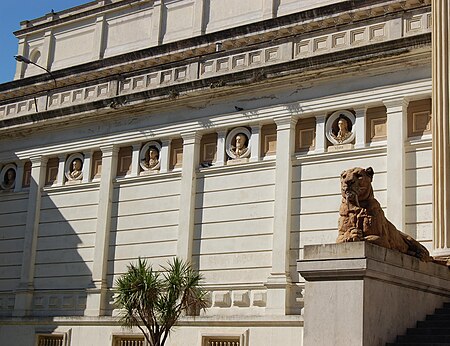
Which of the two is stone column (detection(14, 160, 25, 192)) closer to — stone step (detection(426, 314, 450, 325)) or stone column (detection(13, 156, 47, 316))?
stone column (detection(13, 156, 47, 316))

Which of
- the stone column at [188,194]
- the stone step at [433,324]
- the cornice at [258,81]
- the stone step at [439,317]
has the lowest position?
the stone step at [433,324]

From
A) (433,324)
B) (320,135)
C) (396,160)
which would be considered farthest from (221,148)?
(433,324)

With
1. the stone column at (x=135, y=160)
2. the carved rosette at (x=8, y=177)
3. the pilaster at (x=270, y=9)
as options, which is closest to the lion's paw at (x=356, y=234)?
the stone column at (x=135, y=160)

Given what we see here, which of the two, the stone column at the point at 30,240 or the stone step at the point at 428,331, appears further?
the stone column at the point at 30,240

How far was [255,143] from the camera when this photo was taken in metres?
23.0

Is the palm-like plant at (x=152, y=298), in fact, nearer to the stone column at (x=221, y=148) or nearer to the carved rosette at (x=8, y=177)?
the stone column at (x=221, y=148)

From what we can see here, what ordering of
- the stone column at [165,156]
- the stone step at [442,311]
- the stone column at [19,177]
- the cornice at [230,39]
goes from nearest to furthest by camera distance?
the stone step at [442,311]
the cornice at [230,39]
the stone column at [165,156]
the stone column at [19,177]

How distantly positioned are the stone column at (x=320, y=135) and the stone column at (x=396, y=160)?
1.80 metres

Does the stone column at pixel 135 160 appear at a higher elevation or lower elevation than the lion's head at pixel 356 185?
higher

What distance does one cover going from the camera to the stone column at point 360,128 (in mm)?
21062

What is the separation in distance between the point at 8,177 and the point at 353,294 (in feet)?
58.5

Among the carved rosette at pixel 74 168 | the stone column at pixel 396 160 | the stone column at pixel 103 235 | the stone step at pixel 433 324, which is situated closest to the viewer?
the stone step at pixel 433 324

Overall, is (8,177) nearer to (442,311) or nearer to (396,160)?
(396,160)

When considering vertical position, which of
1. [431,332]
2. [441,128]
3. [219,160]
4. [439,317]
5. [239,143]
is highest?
[239,143]
